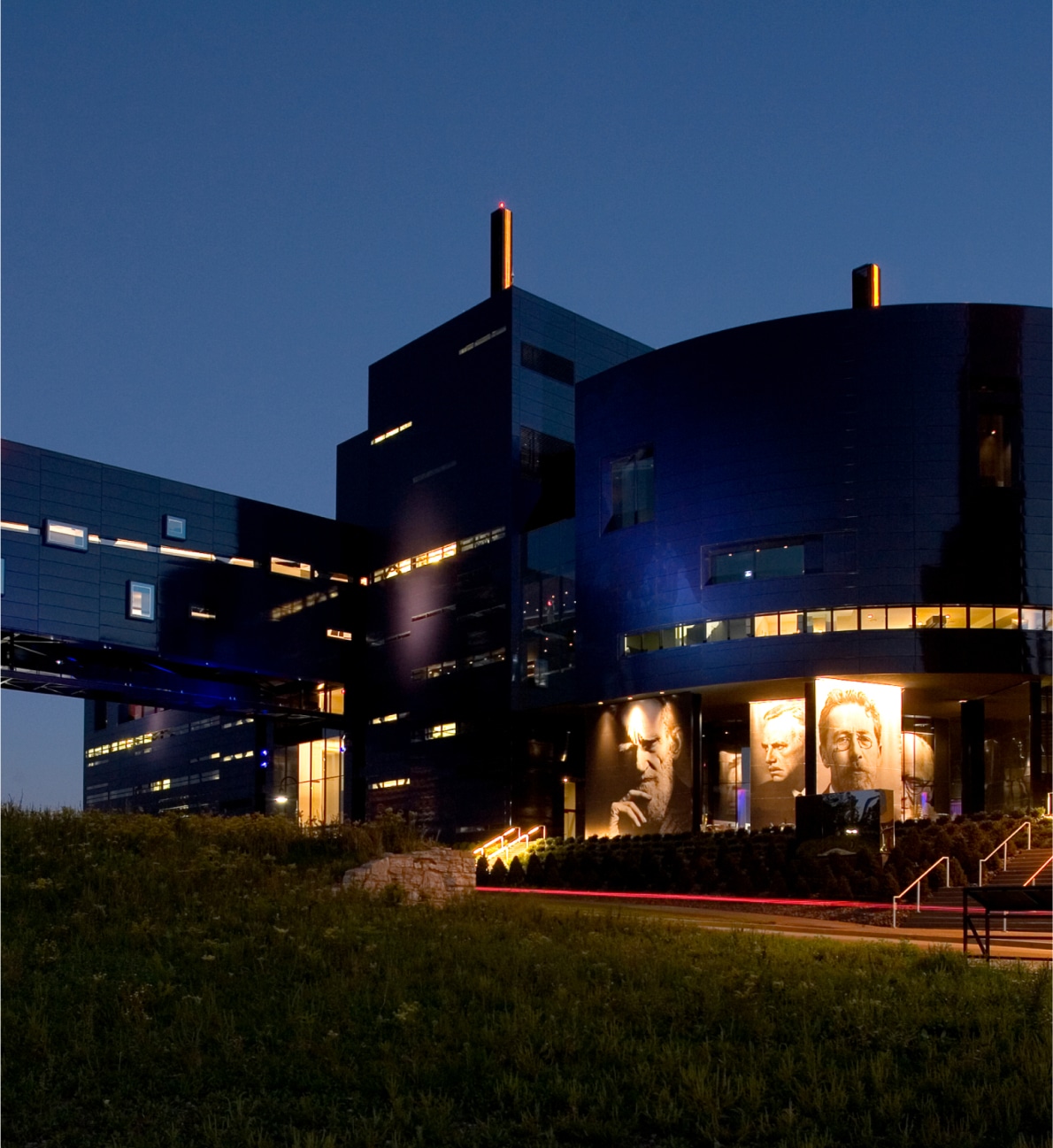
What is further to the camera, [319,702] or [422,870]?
[319,702]

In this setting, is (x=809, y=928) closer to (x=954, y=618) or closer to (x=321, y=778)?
(x=954, y=618)

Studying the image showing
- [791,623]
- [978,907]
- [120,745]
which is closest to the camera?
[978,907]

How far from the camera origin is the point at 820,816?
139 feet

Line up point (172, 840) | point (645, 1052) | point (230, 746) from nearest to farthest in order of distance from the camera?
point (645, 1052)
point (172, 840)
point (230, 746)

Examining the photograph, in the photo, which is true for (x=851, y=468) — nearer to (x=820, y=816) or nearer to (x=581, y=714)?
(x=820, y=816)

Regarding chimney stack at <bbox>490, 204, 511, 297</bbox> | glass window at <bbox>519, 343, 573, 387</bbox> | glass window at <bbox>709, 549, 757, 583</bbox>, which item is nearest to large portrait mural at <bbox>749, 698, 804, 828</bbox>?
glass window at <bbox>709, 549, 757, 583</bbox>

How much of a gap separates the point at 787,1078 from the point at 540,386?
5659 centimetres

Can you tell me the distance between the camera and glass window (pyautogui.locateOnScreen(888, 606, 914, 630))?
163 ft

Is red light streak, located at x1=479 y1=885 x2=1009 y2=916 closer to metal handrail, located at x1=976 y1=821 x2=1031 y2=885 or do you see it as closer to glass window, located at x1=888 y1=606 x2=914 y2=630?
metal handrail, located at x1=976 y1=821 x2=1031 y2=885

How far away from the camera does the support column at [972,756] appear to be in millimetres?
52378

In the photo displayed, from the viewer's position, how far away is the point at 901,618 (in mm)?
49750

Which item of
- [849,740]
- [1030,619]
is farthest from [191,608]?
[1030,619]

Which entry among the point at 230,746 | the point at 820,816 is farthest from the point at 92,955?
the point at 230,746

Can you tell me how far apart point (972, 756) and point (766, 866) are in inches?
746
